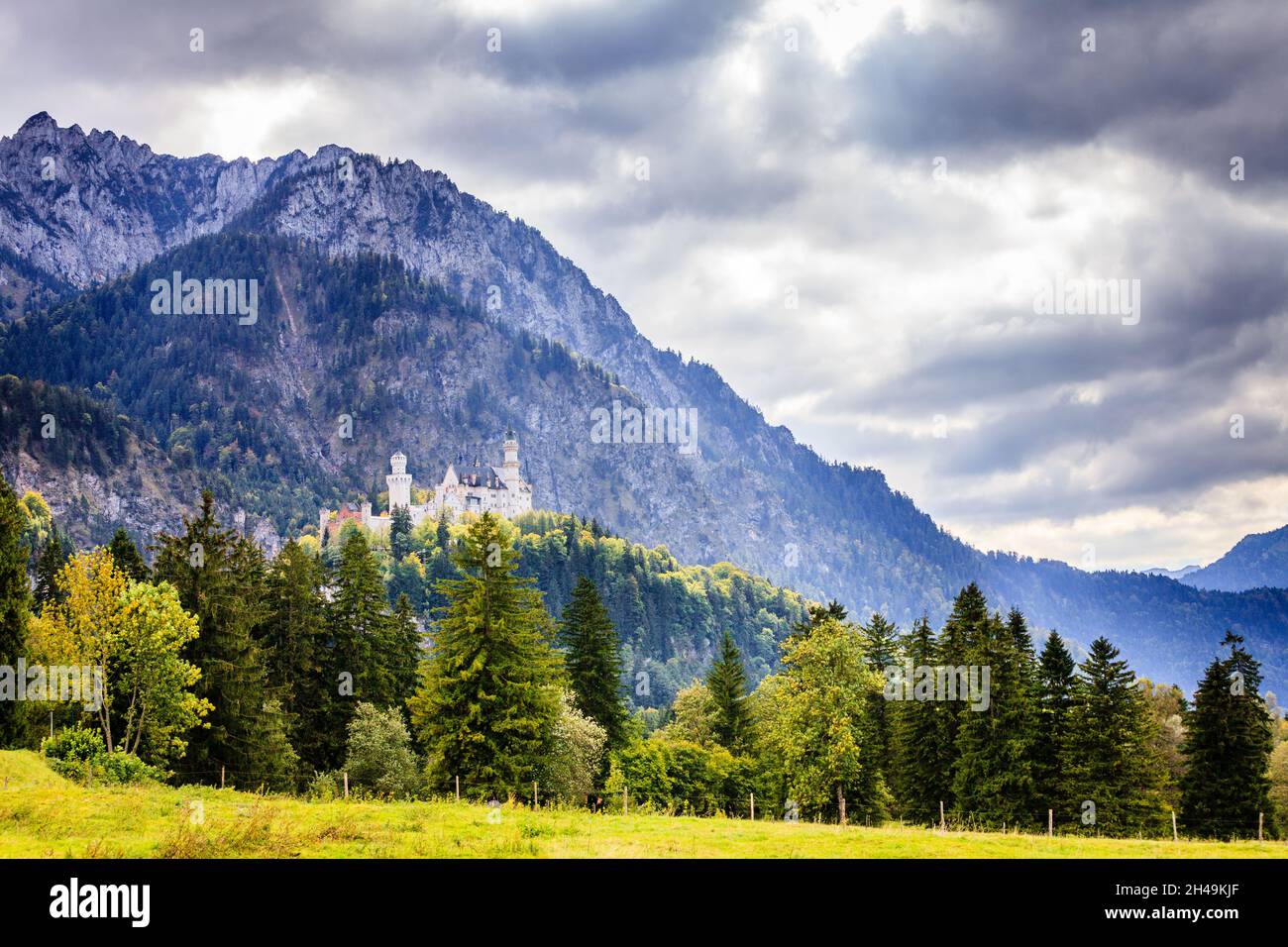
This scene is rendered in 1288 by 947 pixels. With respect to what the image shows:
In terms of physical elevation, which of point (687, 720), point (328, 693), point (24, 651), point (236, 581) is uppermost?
point (236, 581)

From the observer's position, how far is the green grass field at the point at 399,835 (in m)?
20.2

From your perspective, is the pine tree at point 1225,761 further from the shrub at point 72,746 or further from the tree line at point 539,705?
the shrub at point 72,746

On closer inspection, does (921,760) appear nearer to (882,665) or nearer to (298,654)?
(882,665)

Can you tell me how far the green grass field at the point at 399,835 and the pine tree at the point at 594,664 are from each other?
33904mm

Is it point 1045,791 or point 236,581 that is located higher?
point 236,581

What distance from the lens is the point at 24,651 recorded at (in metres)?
46.6

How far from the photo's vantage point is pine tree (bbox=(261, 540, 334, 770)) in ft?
193

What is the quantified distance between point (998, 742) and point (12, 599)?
54.2 m

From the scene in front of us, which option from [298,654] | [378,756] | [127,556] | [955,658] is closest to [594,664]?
[378,756]

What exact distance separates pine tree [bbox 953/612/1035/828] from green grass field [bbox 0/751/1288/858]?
25.3 metres
